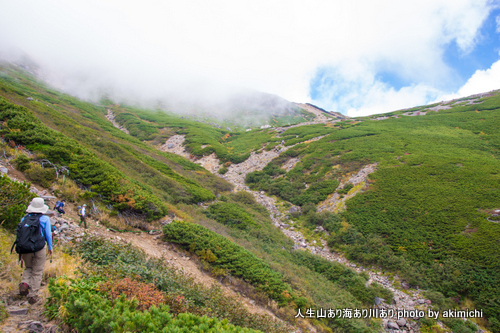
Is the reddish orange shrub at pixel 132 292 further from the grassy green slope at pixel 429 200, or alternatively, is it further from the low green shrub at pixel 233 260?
the grassy green slope at pixel 429 200

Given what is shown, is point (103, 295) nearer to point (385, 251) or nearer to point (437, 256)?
point (385, 251)

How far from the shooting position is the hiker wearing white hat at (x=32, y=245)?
417 cm

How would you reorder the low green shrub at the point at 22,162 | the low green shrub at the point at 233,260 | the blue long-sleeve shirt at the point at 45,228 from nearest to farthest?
the blue long-sleeve shirt at the point at 45,228
the low green shrub at the point at 22,162
the low green shrub at the point at 233,260

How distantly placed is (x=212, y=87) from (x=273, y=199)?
10673 cm

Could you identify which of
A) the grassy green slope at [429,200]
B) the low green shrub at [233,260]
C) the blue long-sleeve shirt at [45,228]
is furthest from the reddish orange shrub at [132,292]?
the grassy green slope at [429,200]

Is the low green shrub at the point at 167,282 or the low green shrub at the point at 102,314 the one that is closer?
the low green shrub at the point at 102,314

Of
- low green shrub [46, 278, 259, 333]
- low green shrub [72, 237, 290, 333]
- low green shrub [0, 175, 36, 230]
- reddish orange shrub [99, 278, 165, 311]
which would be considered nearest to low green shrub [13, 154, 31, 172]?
low green shrub [0, 175, 36, 230]

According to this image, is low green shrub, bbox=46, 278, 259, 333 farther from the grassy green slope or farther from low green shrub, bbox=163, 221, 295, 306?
the grassy green slope

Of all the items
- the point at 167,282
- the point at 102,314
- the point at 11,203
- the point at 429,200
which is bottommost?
the point at 429,200

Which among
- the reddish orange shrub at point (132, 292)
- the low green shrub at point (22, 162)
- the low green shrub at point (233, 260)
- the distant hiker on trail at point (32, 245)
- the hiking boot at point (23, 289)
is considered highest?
the low green shrub at point (22, 162)

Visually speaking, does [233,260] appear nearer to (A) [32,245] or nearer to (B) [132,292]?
Result: (B) [132,292]

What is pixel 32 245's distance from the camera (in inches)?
165

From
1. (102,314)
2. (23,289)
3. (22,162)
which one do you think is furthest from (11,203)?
(102,314)

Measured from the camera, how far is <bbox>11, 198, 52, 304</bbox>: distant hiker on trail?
13.7 ft
